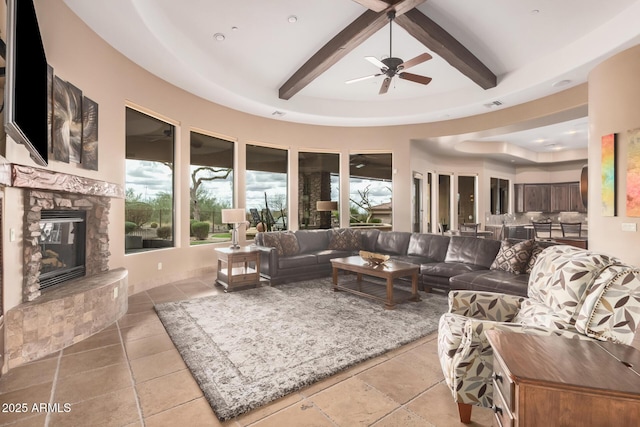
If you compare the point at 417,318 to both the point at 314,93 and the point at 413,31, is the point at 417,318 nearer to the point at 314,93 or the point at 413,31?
the point at 413,31

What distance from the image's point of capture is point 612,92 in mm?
4176

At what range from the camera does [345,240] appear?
632 cm

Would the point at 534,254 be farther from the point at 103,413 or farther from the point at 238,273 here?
the point at 103,413

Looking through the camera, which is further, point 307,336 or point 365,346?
point 307,336

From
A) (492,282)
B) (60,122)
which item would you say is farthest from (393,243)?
(60,122)

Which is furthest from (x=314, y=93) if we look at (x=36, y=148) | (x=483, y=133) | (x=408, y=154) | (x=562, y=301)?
(x=562, y=301)

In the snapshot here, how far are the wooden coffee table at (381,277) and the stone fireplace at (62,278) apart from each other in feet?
9.33

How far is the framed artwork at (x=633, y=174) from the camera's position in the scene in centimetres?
388

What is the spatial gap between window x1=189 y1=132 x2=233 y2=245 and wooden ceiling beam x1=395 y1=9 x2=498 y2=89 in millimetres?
4065

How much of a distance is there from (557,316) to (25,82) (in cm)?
334

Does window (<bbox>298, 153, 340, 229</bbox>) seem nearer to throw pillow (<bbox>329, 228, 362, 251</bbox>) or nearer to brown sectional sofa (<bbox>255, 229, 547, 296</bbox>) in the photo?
throw pillow (<bbox>329, 228, 362, 251</bbox>)

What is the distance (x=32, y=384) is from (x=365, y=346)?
98.7 inches

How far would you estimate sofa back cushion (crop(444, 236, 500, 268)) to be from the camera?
178 inches

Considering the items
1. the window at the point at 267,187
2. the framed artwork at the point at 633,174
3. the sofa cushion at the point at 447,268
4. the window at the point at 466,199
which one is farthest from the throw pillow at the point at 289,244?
the window at the point at 466,199
